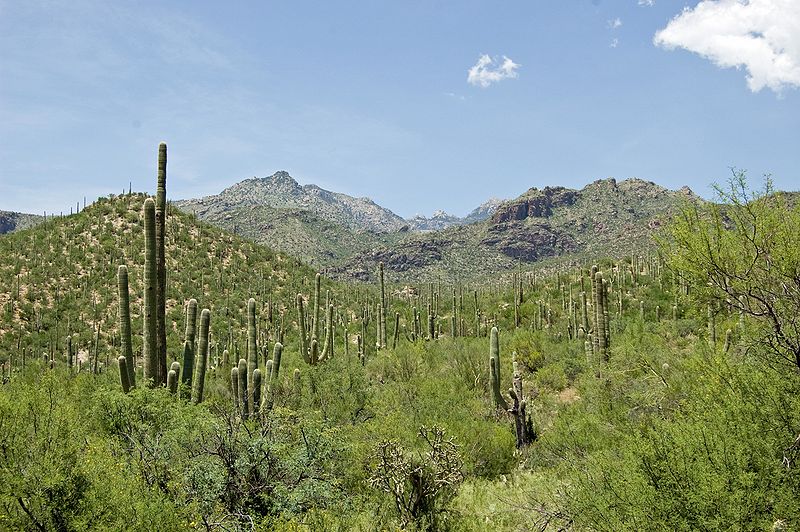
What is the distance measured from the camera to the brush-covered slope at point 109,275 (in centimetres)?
3303

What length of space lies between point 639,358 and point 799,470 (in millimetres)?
8495

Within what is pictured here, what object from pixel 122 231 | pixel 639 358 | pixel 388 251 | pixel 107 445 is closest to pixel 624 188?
pixel 388 251

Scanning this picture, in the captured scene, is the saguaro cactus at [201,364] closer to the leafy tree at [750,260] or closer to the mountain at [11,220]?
the leafy tree at [750,260]

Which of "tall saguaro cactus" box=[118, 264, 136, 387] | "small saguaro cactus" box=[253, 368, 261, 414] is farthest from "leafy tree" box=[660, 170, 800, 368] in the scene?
"tall saguaro cactus" box=[118, 264, 136, 387]

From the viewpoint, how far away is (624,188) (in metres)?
145

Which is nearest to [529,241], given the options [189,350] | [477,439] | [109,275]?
[109,275]

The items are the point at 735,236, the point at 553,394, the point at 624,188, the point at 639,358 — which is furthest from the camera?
the point at 624,188

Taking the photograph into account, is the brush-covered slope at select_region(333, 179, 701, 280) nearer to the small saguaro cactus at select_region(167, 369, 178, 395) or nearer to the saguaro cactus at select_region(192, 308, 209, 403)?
the saguaro cactus at select_region(192, 308, 209, 403)

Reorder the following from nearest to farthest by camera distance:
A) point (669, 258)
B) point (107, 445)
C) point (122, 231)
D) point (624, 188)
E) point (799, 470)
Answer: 1. point (799, 470)
2. point (107, 445)
3. point (669, 258)
4. point (122, 231)
5. point (624, 188)

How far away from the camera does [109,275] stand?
3850cm

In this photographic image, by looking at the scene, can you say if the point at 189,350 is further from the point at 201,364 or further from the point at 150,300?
the point at 150,300

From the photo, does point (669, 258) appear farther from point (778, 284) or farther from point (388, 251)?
point (388, 251)

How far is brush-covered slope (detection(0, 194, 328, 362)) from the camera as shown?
3303 cm

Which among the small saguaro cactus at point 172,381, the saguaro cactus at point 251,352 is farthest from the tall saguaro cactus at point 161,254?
the saguaro cactus at point 251,352
